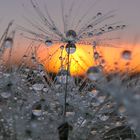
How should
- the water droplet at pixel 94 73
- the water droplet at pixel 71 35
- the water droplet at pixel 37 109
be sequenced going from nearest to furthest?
the water droplet at pixel 94 73 → the water droplet at pixel 37 109 → the water droplet at pixel 71 35

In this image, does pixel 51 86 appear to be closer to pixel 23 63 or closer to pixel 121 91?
pixel 23 63

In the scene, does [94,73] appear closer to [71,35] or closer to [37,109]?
[37,109]

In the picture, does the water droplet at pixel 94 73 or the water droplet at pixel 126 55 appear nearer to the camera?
the water droplet at pixel 94 73

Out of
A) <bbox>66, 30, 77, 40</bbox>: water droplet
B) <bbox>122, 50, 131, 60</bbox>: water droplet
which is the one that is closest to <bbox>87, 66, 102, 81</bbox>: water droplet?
<bbox>122, 50, 131, 60</bbox>: water droplet

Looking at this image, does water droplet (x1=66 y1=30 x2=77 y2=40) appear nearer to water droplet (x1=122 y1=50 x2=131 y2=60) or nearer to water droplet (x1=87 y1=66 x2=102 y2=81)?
water droplet (x1=122 y1=50 x2=131 y2=60)

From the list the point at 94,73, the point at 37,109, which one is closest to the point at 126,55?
the point at 94,73

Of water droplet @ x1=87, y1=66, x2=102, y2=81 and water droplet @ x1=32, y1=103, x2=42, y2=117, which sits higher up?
water droplet @ x1=87, y1=66, x2=102, y2=81

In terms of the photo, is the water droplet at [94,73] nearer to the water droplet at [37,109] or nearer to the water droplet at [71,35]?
the water droplet at [37,109]

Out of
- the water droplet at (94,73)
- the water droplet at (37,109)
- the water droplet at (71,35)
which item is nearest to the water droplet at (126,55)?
the water droplet at (94,73)

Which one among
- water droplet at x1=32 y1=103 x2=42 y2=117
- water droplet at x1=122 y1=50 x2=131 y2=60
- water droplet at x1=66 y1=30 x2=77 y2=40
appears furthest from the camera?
water droplet at x1=66 y1=30 x2=77 y2=40

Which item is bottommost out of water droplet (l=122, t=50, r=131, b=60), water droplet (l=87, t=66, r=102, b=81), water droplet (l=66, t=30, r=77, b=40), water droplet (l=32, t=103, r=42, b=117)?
water droplet (l=32, t=103, r=42, b=117)

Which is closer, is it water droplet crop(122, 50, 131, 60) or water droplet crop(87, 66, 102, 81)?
water droplet crop(87, 66, 102, 81)
